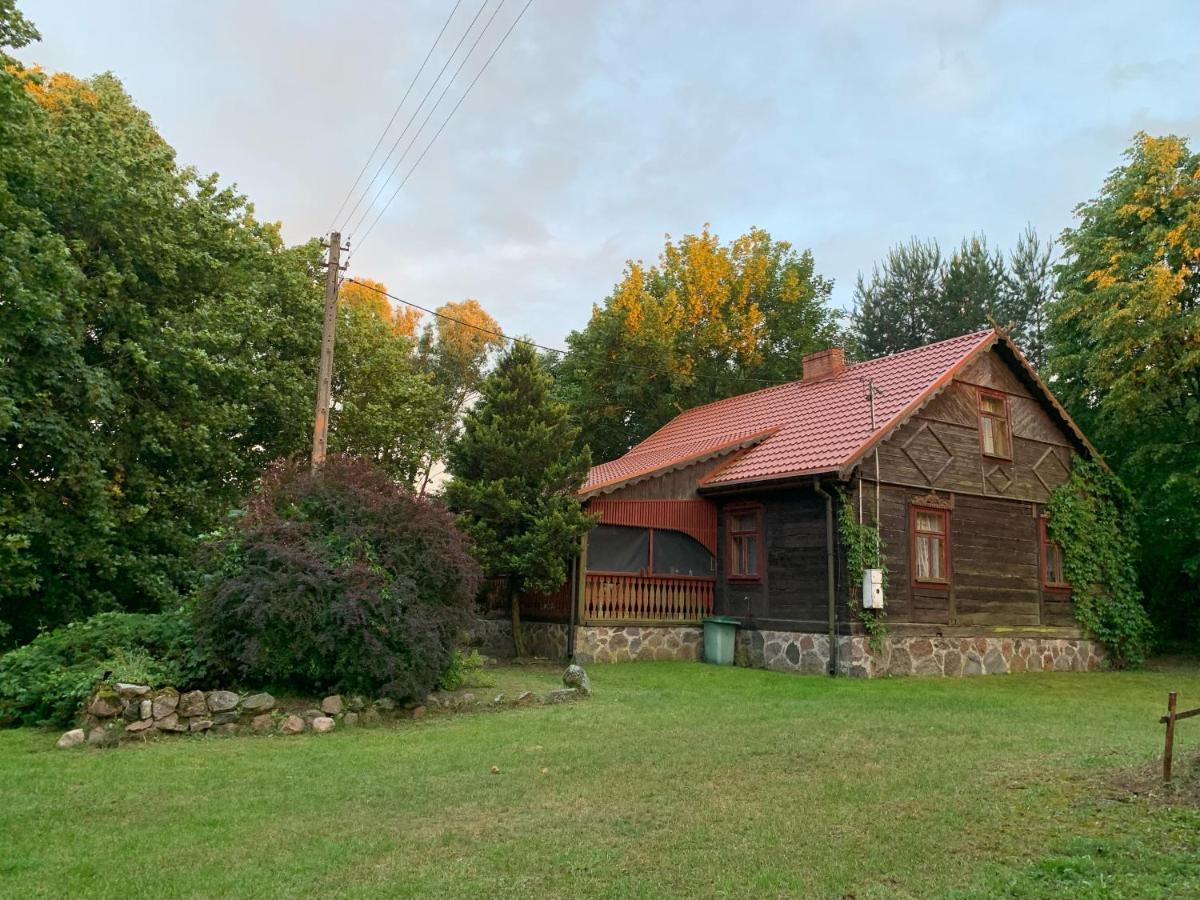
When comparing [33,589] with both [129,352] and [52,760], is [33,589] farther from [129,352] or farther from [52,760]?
[52,760]

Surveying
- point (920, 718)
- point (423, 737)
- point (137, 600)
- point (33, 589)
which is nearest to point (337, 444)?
point (137, 600)

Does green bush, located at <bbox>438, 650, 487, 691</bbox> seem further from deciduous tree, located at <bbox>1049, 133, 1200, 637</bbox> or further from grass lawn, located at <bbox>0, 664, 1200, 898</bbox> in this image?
deciduous tree, located at <bbox>1049, 133, 1200, 637</bbox>

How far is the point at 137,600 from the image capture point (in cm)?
1808

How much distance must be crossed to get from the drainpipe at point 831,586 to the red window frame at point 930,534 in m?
1.95

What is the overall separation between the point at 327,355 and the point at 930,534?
12160mm

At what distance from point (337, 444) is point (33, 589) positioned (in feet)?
29.3

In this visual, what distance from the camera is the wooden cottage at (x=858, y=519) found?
1645 centimetres

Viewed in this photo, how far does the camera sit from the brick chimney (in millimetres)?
21625

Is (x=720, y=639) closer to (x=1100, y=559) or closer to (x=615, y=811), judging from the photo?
(x=1100, y=559)

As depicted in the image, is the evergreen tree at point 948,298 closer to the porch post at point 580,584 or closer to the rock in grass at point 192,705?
the porch post at point 580,584

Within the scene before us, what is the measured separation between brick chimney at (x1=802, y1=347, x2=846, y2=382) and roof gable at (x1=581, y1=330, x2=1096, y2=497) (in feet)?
0.95

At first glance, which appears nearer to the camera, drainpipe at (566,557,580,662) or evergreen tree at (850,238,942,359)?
drainpipe at (566,557,580,662)

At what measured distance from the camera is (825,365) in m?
21.9

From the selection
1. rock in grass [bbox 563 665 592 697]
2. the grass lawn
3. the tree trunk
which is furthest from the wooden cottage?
the grass lawn
